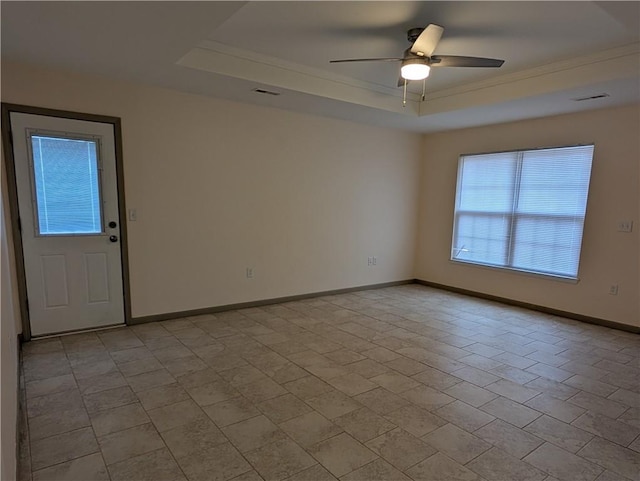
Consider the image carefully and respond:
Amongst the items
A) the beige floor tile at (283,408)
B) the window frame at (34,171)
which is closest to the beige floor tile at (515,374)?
the beige floor tile at (283,408)

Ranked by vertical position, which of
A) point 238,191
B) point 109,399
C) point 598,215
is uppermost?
point 238,191

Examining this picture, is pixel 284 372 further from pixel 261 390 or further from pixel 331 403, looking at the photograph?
pixel 331 403

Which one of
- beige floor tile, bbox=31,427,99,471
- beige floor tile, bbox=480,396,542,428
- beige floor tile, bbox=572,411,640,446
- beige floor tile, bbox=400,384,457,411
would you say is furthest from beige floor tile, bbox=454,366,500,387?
beige floor tile, bbox=31,427,99,471

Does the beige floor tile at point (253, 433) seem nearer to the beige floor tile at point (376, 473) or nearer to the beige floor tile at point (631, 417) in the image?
the beige floor tile at point (376, 473)

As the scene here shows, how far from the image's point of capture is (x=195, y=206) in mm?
4207

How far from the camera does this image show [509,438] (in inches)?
87.1

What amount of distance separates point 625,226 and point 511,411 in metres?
2.95

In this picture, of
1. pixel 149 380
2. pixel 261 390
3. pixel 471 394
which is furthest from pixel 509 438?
pixel 149 380

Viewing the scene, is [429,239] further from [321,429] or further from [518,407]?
[321,429]

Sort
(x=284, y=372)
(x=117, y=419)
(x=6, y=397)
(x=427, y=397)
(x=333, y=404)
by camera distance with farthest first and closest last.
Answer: (x=284, y=372) → (x=427, y=397) → (x=333, y=404) → (x=117, y=419) → (x=6, y=397)

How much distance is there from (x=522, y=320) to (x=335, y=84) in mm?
3507

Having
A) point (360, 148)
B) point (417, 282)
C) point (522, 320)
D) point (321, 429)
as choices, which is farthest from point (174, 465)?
point (417, 282)

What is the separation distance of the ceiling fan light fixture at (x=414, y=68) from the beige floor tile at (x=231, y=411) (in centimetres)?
273

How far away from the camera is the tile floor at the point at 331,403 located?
77.2 inches
